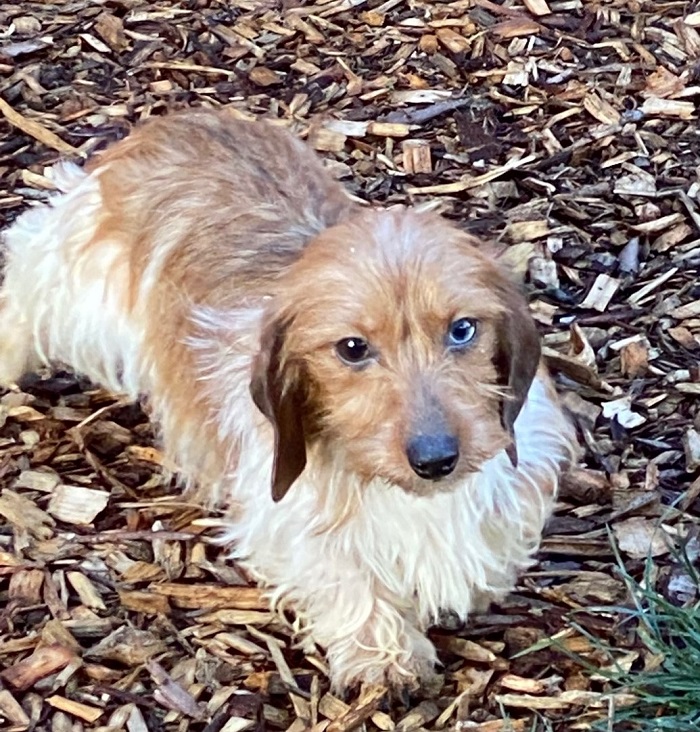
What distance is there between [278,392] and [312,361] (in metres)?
0.11

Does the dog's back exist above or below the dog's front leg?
above

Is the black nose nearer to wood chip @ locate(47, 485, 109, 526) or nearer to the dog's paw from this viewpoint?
the dog's paw

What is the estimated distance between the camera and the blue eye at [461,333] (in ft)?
9.66

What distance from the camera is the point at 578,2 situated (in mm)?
5859

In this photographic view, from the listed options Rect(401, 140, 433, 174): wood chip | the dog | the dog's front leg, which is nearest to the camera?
the dog

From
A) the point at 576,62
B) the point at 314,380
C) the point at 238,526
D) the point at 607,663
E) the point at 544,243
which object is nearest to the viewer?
the point at 314,380

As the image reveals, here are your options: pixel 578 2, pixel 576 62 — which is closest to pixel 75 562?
pixel 576 62

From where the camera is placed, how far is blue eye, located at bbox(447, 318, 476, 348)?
295 centimetres

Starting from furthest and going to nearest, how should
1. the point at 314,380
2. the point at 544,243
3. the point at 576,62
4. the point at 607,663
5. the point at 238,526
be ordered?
the point at 576,62, the point at 544,243, the point at 238,526, the point at 607,663, the point at 314,380

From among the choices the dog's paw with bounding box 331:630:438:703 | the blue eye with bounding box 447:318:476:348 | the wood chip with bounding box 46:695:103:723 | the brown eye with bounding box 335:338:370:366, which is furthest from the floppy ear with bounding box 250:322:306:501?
the wood chip with bounding box 46:695:103:723

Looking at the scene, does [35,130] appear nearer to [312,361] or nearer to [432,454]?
[312,361]

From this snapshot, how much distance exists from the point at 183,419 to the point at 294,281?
3.04 ft

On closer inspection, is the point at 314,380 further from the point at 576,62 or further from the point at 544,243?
the point at 576,62

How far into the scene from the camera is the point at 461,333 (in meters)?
2.97
